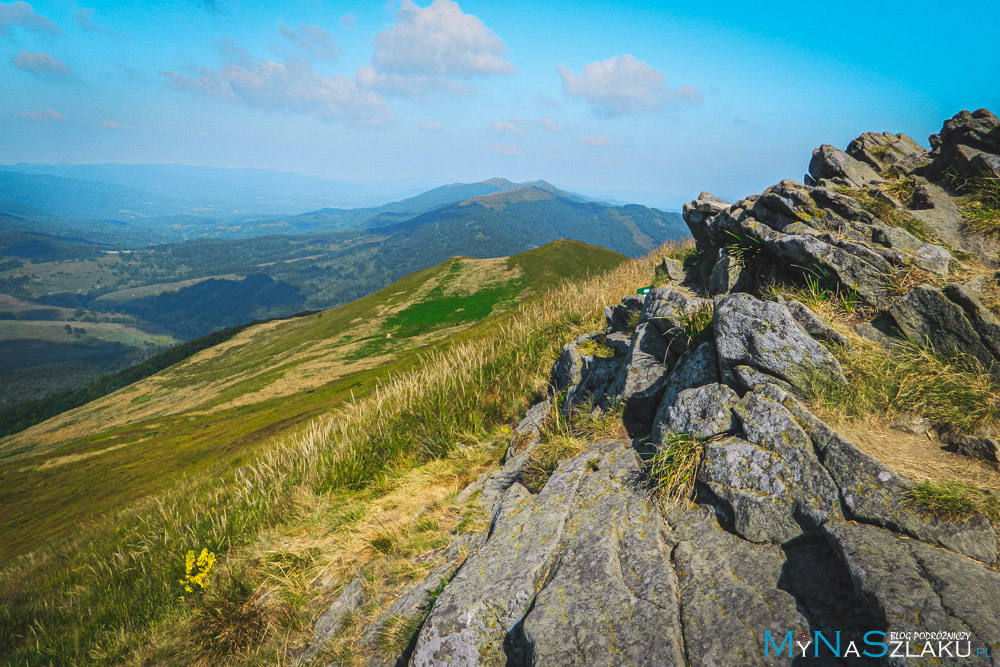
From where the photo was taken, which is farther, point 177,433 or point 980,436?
point 177,433

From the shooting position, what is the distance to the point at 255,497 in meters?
8.09

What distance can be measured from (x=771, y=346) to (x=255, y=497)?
9074mm

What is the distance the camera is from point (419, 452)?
343 inches

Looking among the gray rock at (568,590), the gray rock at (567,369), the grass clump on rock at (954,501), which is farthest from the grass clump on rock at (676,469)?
the gray rock at (567,369)

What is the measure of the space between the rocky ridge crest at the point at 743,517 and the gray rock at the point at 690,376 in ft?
0.13

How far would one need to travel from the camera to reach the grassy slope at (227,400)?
1497 inches

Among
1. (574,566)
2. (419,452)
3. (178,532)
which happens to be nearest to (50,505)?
(178,532)

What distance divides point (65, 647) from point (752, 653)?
874 centimetres

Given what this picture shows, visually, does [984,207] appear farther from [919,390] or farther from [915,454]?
[915,454]

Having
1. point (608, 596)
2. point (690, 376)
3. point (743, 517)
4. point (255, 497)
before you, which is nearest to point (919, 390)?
point (690, 376)

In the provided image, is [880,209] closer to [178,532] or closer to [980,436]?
[980,436]

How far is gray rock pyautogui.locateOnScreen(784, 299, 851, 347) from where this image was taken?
5.53 m

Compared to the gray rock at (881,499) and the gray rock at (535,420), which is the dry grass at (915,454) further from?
the gray rock at (535,420)

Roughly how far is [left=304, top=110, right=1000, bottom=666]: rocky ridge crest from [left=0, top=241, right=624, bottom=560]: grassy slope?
991 inches
